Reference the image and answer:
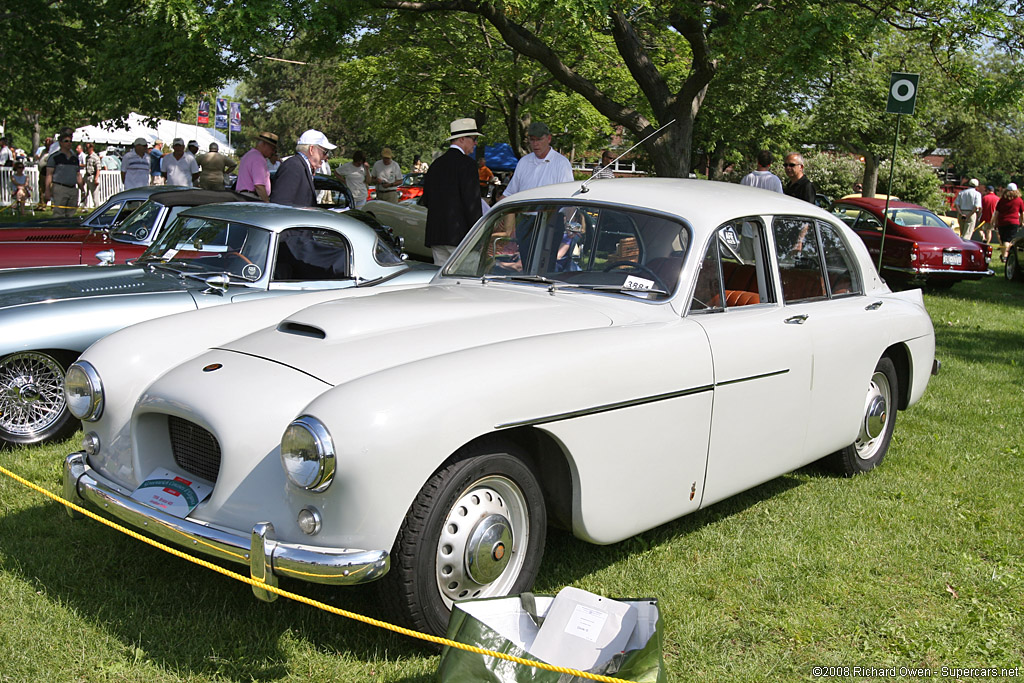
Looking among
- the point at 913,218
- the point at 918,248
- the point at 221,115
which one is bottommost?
A: the point at 918,248

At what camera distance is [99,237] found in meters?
8.23

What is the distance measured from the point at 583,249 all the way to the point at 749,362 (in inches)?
37.8

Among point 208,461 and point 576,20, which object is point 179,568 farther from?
point 576,20

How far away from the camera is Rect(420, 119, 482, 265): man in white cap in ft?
25.5

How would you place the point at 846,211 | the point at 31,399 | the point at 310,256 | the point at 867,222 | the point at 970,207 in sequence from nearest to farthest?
the point at 31,399 → the point at 310,256 → the point at 867,222 → the point at 846,211 → the point at 970,207

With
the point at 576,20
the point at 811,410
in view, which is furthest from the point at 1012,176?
the point at 811,410

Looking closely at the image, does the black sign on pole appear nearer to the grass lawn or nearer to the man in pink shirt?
the grass lawn

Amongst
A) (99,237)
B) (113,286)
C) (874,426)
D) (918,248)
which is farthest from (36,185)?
(874,426)

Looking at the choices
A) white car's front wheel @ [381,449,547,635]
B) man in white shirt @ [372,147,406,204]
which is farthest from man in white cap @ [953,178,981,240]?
white car's front wheel @ [381,449,547,635]

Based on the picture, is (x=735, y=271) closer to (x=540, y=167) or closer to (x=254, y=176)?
(x=540, y=167)

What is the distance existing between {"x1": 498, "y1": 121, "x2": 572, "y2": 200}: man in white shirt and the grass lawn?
146 inches

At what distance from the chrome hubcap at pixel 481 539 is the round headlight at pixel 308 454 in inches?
Answer: 18.9

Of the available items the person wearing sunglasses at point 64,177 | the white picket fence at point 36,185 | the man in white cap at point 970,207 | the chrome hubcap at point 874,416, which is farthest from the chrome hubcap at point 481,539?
the man in white cap at point 970,207

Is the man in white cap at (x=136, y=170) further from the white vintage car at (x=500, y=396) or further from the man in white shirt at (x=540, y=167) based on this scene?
the white vintage car at (x=500, y=396)
